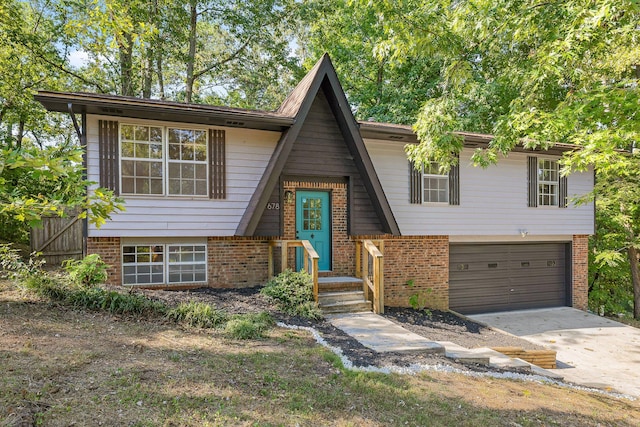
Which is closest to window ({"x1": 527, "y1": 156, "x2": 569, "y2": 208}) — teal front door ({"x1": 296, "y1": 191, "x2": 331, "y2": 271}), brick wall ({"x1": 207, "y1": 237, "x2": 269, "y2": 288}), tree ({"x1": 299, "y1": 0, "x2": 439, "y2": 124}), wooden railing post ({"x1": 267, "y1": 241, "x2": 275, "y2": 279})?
tree ({"x1": 299, "y1": 0, "x2": 439, "y2": 124})

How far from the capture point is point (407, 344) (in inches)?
261

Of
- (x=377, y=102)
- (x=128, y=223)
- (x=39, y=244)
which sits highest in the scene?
(x=377, y=102)

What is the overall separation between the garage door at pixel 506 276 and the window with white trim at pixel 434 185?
1.69 meters

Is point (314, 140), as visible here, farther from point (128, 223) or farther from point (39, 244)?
point (39, 244)

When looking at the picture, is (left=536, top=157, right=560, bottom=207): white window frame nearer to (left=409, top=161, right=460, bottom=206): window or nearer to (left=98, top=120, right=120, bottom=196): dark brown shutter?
(left=409, top=161, right=460, bottom=206): window

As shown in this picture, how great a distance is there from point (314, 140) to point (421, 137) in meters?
2.67

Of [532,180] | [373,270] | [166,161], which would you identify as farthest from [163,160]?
[532,180]

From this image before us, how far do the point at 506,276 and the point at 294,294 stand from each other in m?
8.43

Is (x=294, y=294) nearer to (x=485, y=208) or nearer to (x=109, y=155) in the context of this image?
(x=109, y=155)

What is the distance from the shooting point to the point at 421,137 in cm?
848

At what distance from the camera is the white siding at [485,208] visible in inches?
443

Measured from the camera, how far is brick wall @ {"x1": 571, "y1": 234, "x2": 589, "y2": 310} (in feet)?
45.4

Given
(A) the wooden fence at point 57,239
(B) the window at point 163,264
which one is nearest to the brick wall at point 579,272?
(B) the window at point 163,264

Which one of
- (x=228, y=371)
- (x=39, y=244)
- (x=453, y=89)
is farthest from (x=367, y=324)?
(x=39, y=244)
